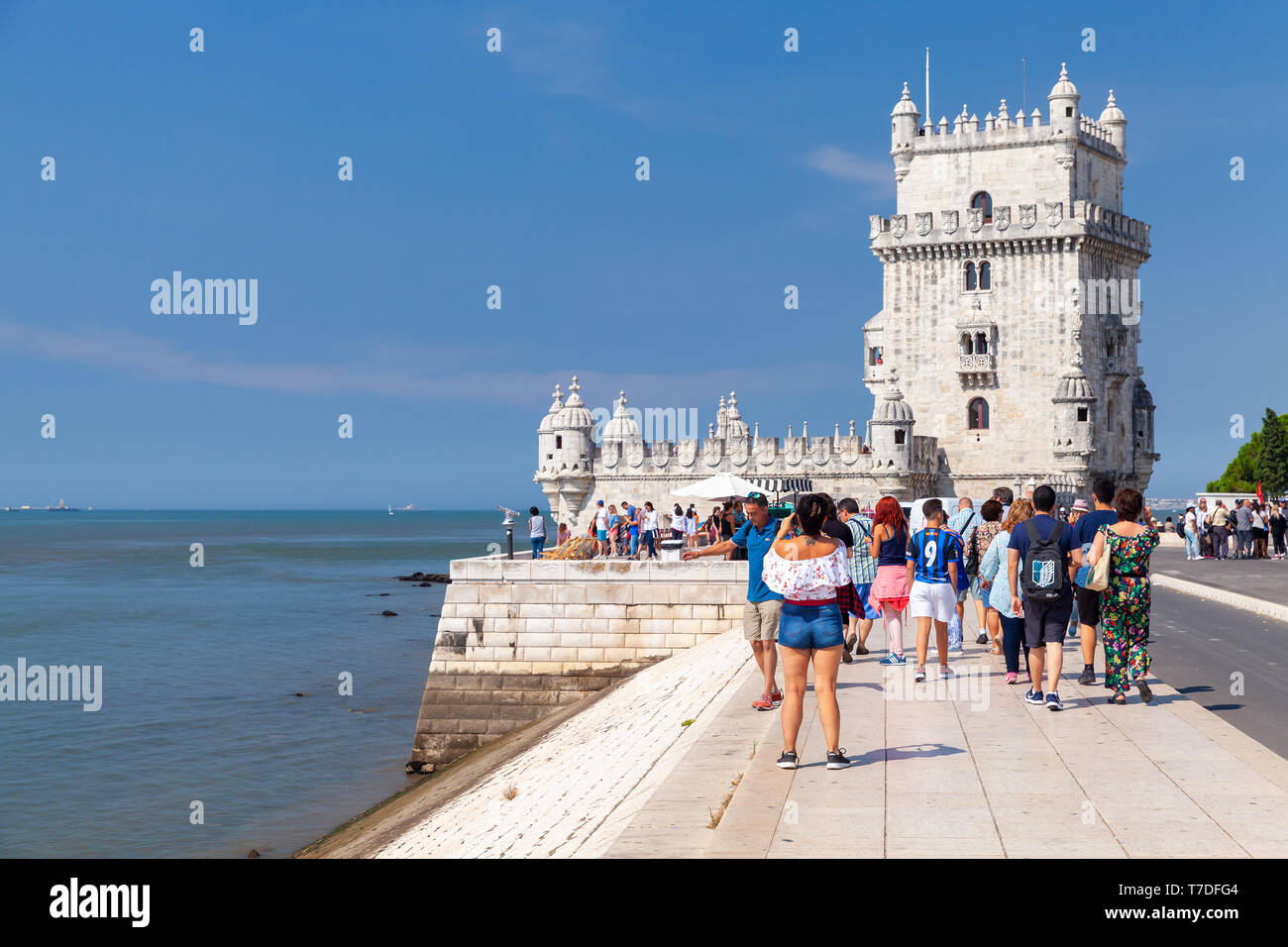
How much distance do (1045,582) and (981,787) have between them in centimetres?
333

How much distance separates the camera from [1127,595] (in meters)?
12.6

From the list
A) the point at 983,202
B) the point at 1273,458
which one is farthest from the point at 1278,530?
the point at 1273,458

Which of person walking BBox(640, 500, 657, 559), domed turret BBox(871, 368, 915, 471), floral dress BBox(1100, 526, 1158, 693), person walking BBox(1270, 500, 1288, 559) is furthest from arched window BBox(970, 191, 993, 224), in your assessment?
floral dress BBox(1100, 526, 1158, 693)

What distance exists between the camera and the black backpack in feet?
39.9

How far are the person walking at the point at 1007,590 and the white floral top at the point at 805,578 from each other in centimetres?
384

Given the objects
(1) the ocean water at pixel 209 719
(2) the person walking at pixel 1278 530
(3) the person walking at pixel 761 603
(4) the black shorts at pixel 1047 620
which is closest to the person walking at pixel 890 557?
(3) the person walking at pixel 761 603

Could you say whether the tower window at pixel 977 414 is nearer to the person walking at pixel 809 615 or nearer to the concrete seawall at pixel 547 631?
the concrete seawall at pixel 547 631

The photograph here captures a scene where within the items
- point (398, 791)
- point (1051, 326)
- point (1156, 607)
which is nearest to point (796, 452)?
point (1051, 326)

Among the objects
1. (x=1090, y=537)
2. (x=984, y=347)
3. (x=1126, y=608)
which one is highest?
(x=984, y=347)

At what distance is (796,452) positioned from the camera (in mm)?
49094

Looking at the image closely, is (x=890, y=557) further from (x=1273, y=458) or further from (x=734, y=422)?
(x=1273, y=458)

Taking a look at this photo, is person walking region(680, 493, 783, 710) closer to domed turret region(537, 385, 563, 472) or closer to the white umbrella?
the white umbrella
